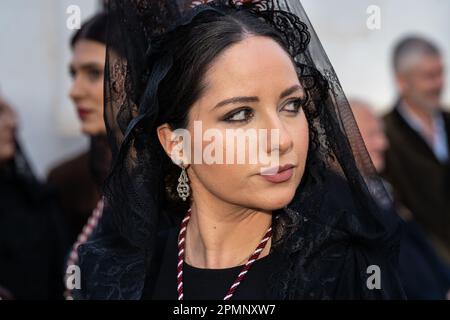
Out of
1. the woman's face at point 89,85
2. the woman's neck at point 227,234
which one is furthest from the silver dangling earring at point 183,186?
the woman's face at point 89,85

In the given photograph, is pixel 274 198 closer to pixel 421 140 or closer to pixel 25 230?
pixel 25 230

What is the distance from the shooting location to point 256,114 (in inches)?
103

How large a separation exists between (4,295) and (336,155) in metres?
1.60

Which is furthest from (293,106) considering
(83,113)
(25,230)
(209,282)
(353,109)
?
(25,230)

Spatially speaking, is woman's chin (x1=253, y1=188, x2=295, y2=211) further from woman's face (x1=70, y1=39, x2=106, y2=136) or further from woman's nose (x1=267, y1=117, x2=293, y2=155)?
woman's face (x1=70, y1=39, x2=106, y2=136)

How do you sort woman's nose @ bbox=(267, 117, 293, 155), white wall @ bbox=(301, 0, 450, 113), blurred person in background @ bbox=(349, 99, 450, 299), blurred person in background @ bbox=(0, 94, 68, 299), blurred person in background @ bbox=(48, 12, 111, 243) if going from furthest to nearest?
1. white wall @ bbox=(301, 0, 450, 113)
2. blurred person in background @ bbox=(0, 94, 68, 299)
3. blurred person in background @ bbox=(349, 99, 450, 299)
4. blurred person in background @ bbox=(48, 12, 111, 243)
5. woman's nose @ bbox=(267, 117, 293, 155)

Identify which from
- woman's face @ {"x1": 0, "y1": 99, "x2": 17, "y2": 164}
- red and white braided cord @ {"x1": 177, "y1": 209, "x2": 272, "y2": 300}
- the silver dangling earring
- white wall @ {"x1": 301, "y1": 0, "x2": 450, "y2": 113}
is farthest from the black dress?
white wall @ {"x1": 301, "y1": 0, "x2": 450, "y2": 113}

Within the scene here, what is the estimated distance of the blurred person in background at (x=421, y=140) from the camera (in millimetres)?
6336

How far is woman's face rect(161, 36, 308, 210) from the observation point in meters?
2.61

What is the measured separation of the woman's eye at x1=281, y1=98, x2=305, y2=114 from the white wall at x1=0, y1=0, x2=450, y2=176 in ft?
12.8

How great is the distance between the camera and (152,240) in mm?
2863

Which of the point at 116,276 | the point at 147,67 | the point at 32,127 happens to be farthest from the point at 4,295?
the point at 32,127

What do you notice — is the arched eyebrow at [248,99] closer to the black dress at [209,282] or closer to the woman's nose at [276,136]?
the woman's nose at [276,136]

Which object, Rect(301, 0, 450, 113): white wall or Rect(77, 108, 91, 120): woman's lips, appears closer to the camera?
Rect(77, 108, 91, 120): woman's lips
